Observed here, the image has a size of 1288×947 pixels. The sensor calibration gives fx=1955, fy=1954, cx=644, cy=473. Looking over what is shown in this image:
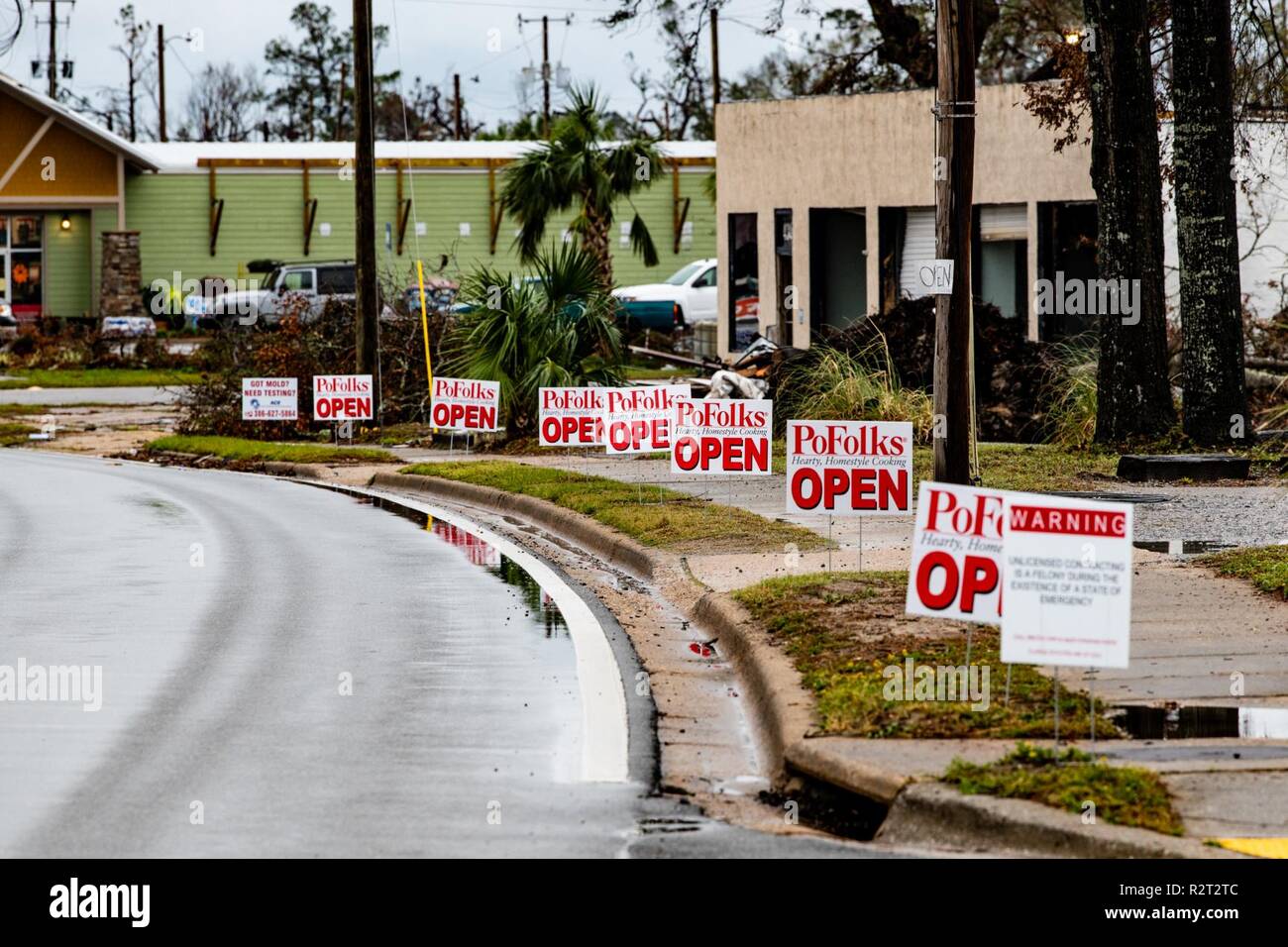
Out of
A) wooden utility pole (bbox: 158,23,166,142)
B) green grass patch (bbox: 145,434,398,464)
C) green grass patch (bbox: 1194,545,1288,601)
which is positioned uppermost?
wooden utility pole (bbox: 158,23,166,142)

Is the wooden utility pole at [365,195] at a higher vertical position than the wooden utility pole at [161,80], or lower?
lower

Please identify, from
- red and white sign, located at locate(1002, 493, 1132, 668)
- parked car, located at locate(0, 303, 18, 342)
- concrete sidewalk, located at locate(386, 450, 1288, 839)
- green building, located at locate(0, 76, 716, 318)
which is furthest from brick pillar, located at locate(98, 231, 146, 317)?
red and white sign, located at locate(1002, 493, 1132, 668)

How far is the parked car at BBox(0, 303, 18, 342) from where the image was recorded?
47.5 metres

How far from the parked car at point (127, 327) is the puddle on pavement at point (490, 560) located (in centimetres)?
2667

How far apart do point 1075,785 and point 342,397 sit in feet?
67.9

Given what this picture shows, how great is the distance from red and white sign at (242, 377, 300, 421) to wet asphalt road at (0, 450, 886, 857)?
1077 cm

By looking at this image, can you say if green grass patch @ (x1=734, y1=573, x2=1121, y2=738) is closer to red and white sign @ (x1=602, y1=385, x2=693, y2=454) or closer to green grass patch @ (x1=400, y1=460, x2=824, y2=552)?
green grass patch @ (x1=400, y1=460, x2=824, y2=552)

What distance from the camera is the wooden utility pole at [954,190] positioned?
13781mm

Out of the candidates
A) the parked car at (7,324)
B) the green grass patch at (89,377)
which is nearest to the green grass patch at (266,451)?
the green grass patch at (89,377)

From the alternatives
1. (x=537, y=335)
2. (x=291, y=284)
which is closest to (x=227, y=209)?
(x=291, y=284)

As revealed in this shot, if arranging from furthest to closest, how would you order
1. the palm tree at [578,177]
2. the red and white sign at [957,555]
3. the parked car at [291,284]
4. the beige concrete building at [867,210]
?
the parked car at [291,284]
the palm tree at [578,177]
the beige concrete building at [867,210]
the red and white sign at [957,555]

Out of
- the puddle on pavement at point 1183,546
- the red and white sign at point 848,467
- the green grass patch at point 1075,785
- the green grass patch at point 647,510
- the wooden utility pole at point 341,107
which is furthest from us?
the wooden utility pole at point 341,107

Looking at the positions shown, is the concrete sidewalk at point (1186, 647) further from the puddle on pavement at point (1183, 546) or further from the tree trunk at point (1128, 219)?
the tree trunk at point (1128, 219)

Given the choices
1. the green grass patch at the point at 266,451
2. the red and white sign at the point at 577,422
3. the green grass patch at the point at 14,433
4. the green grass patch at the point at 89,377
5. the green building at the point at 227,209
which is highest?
the green building at the point at 227,209
